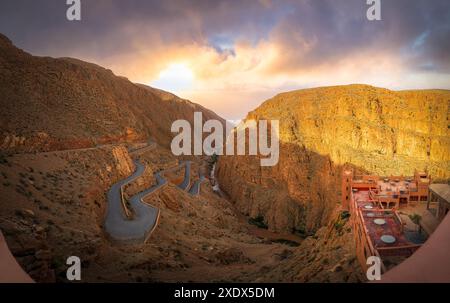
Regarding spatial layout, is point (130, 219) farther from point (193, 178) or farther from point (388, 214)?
point (193, 178)

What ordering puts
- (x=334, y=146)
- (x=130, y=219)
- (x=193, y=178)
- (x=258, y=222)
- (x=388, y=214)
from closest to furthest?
1. (x=388, y=214)
2. (x=130, y=219)
3. (x=334, y=146)
4. (x=258, y=222)
5. (x=193, y=178)

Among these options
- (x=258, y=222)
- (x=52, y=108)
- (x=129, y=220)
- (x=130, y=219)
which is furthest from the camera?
(x=258, y=222)

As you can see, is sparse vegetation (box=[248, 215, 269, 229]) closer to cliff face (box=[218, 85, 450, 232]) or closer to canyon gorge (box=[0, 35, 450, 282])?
canyon gorge (box=[0, 35, 450, 282])

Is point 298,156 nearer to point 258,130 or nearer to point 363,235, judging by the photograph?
point 258,130

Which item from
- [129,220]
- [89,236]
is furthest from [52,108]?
[89,236]
